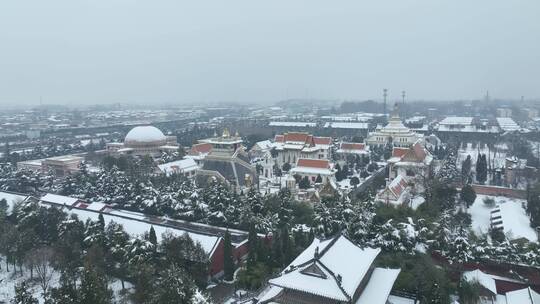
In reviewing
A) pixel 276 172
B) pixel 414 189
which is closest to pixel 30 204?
pixel 276 172

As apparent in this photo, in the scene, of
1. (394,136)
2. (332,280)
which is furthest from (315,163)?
(394,136)

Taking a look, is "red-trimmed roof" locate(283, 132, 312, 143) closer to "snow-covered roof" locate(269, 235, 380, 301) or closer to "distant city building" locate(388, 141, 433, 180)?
"distant city building" locate(388, 141, 433, 180)

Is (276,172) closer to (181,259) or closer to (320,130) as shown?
(181,259)

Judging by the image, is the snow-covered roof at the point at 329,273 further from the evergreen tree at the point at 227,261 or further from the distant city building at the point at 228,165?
the distant city building at the point at 228,165

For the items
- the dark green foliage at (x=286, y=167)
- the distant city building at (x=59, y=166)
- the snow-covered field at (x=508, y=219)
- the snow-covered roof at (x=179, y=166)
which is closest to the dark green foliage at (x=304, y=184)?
the dark green foliage at (x=286, y=167)

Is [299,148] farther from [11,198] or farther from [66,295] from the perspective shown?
[66,295]

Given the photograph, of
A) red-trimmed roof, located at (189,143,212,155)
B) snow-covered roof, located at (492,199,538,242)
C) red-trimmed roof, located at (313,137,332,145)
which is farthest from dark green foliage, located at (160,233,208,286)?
red-trimmed roof, located at (313,137,332,145)
